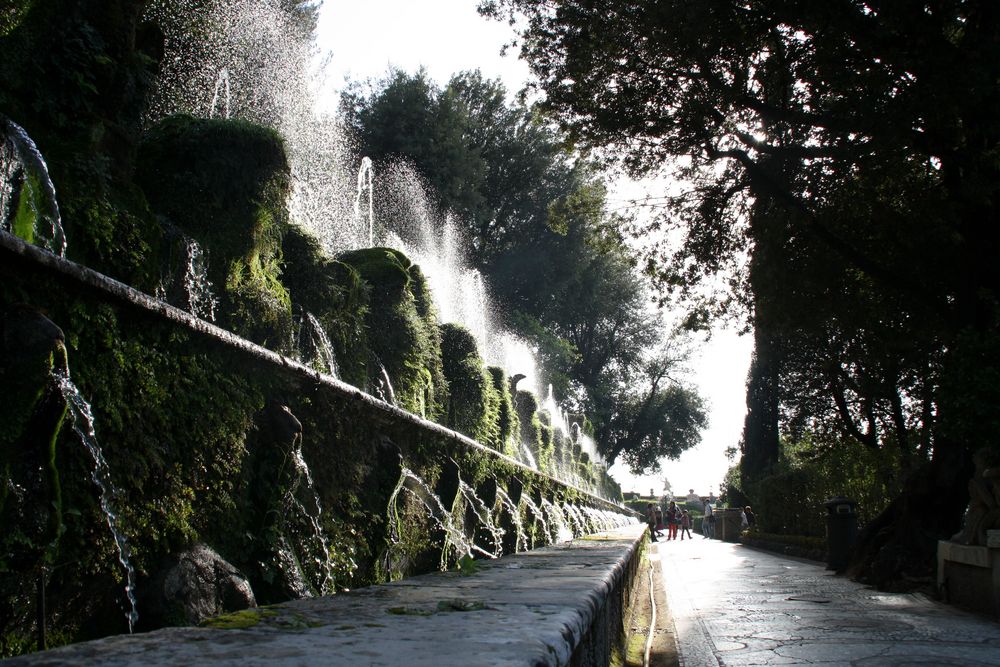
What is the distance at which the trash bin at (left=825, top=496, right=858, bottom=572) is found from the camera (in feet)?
42.8

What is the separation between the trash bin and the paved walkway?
7.76 ft

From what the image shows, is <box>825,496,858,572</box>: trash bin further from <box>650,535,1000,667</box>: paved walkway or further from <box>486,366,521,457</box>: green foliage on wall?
<box>486,366,521,457</box>: green foliage on wall

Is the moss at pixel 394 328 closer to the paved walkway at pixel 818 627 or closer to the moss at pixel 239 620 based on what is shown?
the paved walkway at pixel 818 627

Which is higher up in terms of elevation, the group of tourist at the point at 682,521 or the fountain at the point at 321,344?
the fountain at the point at 321,344

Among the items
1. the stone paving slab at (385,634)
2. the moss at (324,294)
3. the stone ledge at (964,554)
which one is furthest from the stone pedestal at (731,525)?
the stone paving slab at (385,634)

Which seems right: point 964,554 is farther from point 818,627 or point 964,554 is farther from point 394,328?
point 394,328

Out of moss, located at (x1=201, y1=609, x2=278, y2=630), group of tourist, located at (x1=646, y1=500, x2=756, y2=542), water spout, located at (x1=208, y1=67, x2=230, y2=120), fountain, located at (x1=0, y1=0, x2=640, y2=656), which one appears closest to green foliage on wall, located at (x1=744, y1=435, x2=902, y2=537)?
group of tourist, located at (x1=646, y1=500, x2=756, y2=542)

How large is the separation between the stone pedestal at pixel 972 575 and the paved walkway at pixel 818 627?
17 centimetres

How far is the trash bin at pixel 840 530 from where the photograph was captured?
42.8 ft

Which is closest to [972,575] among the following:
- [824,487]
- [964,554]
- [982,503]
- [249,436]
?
[964,554]

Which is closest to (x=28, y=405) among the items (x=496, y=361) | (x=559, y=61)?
(x=559, y=61)

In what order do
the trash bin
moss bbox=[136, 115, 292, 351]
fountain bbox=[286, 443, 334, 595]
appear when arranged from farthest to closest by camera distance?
1. the trash bin
2. moss bbox=[136, 115, 292, 351]
3. fountain bbox=[286, 443, 334, 595]

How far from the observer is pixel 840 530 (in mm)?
13148

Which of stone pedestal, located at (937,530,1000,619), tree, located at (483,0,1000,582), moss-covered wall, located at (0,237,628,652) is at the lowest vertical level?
stone pedestal, located at (937,530,1000,619)
